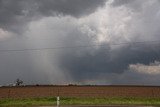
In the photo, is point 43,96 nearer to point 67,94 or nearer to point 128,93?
point 67,94

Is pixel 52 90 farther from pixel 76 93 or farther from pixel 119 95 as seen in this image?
pixel 119 95

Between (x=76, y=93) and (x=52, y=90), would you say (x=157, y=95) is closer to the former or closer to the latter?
(x=76, y=93)

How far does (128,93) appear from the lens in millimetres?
55969

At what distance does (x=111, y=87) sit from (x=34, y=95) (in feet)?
39.2

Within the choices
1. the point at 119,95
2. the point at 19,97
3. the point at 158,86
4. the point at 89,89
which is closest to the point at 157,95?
the point at 158,86

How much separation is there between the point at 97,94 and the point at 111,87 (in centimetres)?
247

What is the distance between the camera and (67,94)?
55719 mm

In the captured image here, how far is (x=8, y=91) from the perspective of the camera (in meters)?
55.2

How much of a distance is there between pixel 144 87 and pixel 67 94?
1242cm

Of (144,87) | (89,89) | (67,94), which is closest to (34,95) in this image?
(67,94)

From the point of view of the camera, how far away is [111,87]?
56.1 m

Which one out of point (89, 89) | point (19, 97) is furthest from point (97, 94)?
point (19, 97)

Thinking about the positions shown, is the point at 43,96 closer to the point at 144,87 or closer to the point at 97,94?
the point at 97,94

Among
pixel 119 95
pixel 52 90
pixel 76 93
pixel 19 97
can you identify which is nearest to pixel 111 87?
pixel 119 95
